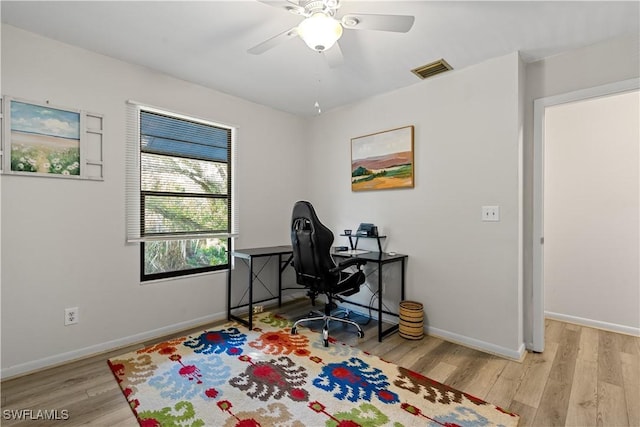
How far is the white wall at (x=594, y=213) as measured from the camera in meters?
2.90

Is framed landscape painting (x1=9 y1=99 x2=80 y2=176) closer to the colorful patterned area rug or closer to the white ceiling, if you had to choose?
the white ceiling

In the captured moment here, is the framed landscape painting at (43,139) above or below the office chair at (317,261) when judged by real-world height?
above

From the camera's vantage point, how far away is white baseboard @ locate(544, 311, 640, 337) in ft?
9.33

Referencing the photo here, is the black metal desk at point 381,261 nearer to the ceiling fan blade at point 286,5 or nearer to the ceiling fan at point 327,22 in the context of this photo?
the ceiling fan at point 327,22

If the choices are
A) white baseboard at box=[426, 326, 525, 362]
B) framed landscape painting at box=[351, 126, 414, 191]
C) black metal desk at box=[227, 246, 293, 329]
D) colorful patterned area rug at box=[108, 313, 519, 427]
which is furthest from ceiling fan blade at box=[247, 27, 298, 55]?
white baseboard at box=[426, 326, 525, 362]

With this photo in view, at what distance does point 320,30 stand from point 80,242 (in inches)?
90.4

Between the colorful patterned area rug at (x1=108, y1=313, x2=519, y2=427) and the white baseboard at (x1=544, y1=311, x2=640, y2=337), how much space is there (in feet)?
6.83

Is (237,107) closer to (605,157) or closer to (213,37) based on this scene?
(213,37)

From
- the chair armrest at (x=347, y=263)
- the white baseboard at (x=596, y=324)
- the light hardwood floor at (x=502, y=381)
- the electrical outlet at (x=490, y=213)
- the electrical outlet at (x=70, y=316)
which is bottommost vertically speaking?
the light hardwood floor at (x=502, y=381)

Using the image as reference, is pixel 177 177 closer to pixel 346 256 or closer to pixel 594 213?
pixel 346 256

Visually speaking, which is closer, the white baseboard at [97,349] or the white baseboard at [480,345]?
the white baseboard at [97,349]

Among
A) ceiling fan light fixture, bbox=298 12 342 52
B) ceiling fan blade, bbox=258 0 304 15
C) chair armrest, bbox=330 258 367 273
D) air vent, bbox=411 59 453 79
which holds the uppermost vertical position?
air vent, bbox=411 59 453 79

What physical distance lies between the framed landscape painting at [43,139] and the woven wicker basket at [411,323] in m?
2.91

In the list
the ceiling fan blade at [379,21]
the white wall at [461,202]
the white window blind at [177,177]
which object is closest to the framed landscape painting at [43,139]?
the white window blind at [177,177]
